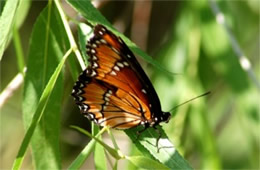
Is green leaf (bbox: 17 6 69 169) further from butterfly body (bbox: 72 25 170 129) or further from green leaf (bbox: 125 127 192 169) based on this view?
→ green leaf (bbox: 125 127 192 169)

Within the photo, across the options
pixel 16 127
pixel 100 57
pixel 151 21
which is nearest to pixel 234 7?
pixel 151 21

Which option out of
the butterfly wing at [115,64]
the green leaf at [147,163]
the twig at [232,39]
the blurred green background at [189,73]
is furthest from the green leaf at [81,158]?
the twig at [232,39]

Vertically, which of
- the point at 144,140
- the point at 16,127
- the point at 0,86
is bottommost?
the point at 144,140

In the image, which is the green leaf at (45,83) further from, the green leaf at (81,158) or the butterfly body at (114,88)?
the green leaf at (81,158)

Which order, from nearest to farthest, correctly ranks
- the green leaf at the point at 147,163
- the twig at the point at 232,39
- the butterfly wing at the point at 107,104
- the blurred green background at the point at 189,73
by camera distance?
the green leaf at the point at 147,163
the butterfly wing at the point at 107,104
the twig at the point at 232,39
the blurred green background at the point at 189,73

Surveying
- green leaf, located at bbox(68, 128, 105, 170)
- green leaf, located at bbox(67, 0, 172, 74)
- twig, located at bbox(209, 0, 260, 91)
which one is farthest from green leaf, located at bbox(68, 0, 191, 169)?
twig, located at bbox(209, 0, 260, 91)

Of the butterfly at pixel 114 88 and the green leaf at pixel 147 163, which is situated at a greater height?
the butterfly at pixel 114 88

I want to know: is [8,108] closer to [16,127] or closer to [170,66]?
[16,127]
